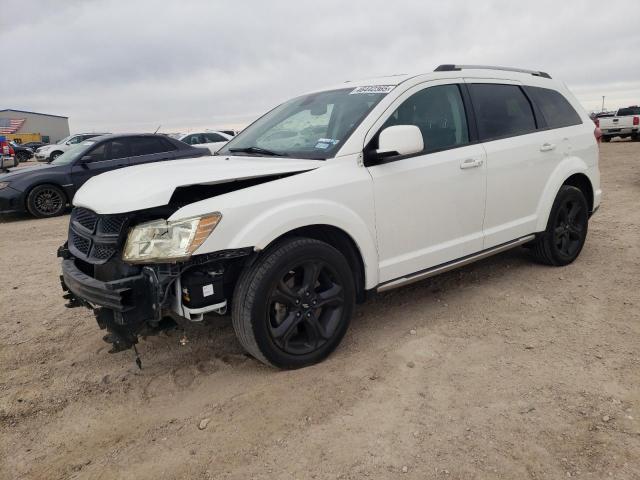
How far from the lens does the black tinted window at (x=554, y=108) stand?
14.6 feet

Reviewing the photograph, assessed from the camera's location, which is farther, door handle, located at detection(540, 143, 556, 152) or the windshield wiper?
door handle, located at detection(540, 143, 556, 152)

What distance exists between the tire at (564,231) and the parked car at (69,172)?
21.9 ft

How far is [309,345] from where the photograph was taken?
3.05 metres

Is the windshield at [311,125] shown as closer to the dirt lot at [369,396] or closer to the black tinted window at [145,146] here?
the dirt lot at [369,396]

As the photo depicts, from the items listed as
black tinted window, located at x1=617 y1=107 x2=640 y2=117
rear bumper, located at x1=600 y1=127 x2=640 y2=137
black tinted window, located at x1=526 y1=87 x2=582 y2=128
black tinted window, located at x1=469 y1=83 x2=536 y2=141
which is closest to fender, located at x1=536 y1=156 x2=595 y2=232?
black tinted window, located at x1=526 y1=87 x2=582 y2=128

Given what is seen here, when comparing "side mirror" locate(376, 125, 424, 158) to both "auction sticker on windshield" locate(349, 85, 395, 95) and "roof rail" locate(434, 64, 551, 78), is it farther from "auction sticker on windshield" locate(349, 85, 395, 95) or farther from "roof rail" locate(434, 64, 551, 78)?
"roof rail" locate(434, 64, 551, 78)

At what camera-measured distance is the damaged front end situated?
8.43 feet

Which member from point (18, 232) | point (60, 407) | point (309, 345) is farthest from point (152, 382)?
point (18, 232)

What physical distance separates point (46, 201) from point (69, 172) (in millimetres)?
691

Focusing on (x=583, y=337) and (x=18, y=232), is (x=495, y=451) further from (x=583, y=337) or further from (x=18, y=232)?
(x=18, y=232)

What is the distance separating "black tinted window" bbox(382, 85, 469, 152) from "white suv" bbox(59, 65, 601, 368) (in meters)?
0.01

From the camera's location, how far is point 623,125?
22.6 metres

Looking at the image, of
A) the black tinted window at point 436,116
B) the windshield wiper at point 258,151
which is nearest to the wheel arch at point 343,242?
the windshield wiper at point 258,151

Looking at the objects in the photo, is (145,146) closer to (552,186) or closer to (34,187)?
(34,187)
